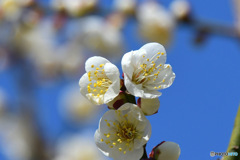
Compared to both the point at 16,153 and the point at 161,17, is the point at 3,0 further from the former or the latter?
the point at 16,153

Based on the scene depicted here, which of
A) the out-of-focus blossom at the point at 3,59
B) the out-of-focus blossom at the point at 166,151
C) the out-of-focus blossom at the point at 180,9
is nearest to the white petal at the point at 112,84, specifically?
the out-of-focus blossom at the point at 166,151

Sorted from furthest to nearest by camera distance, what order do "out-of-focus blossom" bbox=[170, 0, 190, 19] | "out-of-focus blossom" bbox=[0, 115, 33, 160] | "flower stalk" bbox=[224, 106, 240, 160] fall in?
1. "out-of-focus blossom" bbox=[0, 115, 33, 160]
2. "out-of-focus blossom" bbox=[170, 0, 190, 19]
3. "flower stalk" bbox=[224, 106, 240, 160]

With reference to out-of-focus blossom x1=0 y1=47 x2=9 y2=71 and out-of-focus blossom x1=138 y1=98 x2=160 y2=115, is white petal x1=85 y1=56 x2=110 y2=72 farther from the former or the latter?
out-of-focus blossom x1=0 y1=47 x2=9 y2=71

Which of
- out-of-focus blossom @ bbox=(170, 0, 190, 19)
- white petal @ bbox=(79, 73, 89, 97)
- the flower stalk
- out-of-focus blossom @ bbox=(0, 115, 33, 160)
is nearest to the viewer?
the flower stalk

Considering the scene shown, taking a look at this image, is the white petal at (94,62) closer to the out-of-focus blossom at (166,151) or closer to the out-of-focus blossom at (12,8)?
the out-of-focus blossom at (166,151)

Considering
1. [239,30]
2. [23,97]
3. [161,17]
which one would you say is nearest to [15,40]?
[23,97]

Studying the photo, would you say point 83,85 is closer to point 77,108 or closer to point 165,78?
point 165,78

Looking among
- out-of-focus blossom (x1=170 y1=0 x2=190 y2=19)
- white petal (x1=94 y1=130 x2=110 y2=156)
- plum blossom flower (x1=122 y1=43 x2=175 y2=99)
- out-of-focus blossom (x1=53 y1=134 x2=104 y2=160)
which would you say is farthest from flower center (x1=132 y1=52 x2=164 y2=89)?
out-of-focus blossom (x1=53 y1=134 x2=104 y2=160)

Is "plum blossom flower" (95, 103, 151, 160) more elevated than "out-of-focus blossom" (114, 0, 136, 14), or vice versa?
"plum blossom flower" (95, 103, 151, 160)

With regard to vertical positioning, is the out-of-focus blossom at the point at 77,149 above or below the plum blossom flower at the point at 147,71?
below
